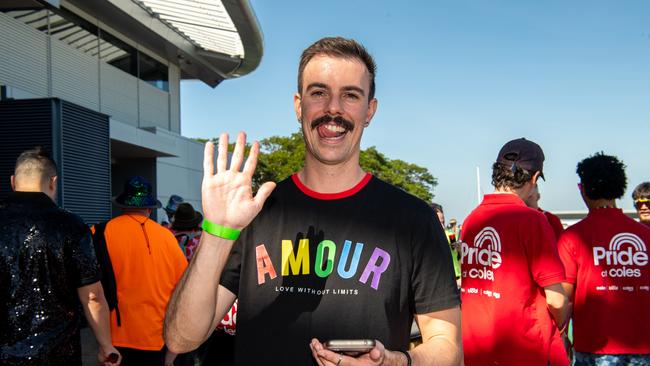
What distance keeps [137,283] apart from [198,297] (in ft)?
10.7

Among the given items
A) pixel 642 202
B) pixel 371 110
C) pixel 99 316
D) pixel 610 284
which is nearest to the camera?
pixel 371 110

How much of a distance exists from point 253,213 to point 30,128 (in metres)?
8.94

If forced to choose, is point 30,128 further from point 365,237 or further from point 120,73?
point 120,73

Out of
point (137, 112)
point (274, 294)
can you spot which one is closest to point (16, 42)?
point (137, 112)

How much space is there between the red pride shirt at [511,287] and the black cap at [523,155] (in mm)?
226

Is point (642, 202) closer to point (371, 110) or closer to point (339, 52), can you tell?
point (371, 110)

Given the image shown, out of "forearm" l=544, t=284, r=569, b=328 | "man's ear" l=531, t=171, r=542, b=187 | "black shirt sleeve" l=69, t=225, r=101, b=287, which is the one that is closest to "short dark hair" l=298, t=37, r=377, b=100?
"forearm" l=544, t=284, r=569, b=328

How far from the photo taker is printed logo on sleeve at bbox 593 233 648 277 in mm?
3861

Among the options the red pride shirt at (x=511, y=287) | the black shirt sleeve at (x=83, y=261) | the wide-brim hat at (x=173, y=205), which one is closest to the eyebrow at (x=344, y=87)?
the red pride shirt at (x=511, y=287)

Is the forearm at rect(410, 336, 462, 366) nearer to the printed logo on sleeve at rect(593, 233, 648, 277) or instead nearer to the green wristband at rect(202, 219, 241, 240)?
the green wristband at rect(202, 219, 241, 240)

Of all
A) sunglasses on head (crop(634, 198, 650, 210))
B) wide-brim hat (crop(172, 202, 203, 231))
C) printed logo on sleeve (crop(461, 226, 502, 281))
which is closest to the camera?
printed logo on sleeve (crop(461, 226, 502, 281))

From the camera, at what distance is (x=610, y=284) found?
3.88 metres

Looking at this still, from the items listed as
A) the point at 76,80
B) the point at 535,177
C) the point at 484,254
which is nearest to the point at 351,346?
the point at 484,254

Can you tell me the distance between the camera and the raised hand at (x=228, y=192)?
1833 millimetres
